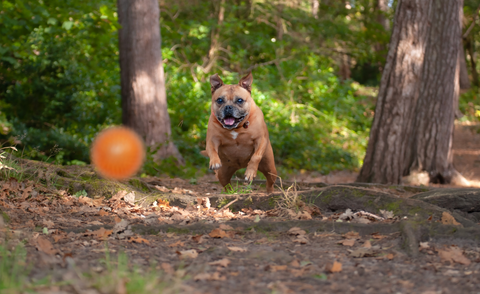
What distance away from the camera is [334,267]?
2.94m

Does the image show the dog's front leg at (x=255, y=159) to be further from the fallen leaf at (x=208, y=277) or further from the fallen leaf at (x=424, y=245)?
the fallen leaf at (x=208, y=277)

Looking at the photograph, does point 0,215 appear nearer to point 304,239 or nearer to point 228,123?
point 228,123

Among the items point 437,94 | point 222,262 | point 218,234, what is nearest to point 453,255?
point 222,262

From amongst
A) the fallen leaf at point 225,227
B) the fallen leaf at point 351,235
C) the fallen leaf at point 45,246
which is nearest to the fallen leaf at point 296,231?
the fallen leaf at point 351,235

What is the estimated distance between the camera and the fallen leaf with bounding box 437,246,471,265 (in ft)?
10.3

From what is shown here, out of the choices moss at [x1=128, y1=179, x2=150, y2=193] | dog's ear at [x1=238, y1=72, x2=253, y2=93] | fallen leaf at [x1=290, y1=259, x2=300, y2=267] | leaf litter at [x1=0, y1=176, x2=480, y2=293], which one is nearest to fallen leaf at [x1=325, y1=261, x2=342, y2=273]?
leaf litter at [x1=0, y1=176, x2=480, y2=293]

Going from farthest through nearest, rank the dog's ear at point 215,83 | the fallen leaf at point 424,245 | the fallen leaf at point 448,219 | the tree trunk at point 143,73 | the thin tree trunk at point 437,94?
the tree trunk at point 143,73 → the thin tree trunk at point 437,94 → the dog's ear at point 215,83 → the fallen leaf at point 448,219 → the fallen leaf at point 424,245

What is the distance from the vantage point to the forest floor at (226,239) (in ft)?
8.62

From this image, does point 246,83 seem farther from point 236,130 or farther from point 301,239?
point 301,239

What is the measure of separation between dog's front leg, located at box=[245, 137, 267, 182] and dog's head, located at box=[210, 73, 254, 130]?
0.37m

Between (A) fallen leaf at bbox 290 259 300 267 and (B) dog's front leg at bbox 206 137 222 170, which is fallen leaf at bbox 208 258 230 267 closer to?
(A) fallen leaf at bbox 290 259 300 267

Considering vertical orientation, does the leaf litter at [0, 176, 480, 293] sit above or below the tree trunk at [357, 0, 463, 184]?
below

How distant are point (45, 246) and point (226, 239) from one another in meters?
1.39

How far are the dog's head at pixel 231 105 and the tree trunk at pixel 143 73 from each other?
14.2 ft
